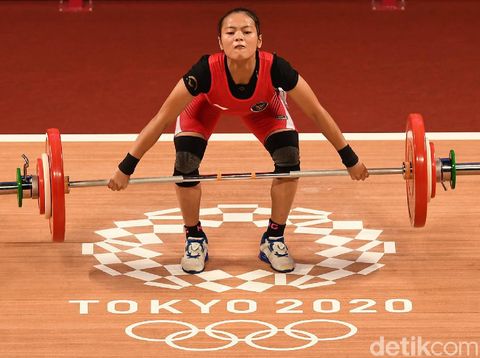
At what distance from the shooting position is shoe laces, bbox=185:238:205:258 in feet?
19.6

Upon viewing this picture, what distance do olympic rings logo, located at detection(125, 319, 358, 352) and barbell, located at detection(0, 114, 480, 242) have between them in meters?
0.58

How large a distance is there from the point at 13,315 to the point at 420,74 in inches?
156

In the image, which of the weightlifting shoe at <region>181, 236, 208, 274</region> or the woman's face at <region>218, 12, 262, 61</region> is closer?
the woman's face at <region>218, 12, 262, 61</region>

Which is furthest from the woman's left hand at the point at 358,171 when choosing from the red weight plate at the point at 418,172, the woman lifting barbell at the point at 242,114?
the red weight plate at the point at 418,172

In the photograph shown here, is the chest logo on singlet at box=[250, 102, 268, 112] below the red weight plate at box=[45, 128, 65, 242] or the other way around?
the other way around

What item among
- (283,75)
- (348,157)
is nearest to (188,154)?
(283,75)

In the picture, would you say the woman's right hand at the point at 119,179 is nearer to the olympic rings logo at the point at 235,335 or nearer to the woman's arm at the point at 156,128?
the woman's arm at the point at 156,128

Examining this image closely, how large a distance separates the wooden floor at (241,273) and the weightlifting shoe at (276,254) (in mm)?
47

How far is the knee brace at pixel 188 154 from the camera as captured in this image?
5.86 m

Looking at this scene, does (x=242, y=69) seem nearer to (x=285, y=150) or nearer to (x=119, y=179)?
(x=285, y=150)

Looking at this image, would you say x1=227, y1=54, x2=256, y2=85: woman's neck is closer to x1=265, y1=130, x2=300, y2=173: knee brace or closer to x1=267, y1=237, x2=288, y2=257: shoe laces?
x1=265, y1=130, x2=300, y2=173: knee brace

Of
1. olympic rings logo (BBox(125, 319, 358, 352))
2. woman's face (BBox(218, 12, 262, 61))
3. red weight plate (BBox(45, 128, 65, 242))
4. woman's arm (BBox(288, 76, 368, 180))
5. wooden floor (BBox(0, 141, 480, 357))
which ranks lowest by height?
olympic rings logo (BBox(125, 319, 358, 352))

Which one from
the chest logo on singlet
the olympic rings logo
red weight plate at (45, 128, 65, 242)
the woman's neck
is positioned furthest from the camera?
the chest logo on singlet

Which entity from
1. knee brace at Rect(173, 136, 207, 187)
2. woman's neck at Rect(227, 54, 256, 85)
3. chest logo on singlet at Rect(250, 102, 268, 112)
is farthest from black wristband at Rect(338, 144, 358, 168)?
knee brace at Rect(173, 136, 207, 187)
